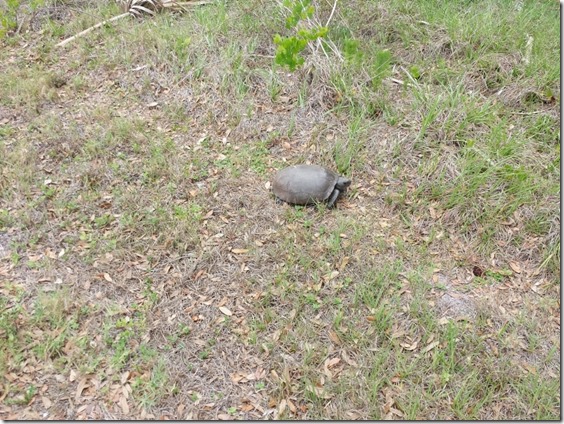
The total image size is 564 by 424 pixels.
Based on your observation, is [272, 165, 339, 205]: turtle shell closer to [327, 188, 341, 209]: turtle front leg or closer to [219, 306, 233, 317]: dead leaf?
[327, 188, 341, 209]: turtle front leg

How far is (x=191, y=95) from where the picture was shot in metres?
4.07

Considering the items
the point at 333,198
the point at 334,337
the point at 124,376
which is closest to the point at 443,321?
the point at 334,337

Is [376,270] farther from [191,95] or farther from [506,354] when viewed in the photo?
[191,95]

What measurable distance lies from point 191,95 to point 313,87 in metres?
1.17

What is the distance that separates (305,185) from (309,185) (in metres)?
0.03

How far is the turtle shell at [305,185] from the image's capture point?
304cm

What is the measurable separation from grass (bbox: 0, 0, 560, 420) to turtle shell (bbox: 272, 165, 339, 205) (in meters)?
0.10

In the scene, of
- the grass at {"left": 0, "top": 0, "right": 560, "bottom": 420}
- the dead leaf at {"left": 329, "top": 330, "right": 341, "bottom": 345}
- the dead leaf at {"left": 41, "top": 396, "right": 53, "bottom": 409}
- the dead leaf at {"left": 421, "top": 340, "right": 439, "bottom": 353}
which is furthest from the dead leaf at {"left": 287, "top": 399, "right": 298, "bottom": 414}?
the dead leaf at {"left": 41, "top": 396, "right": 53, "bottom": 409}

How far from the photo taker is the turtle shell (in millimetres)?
3041

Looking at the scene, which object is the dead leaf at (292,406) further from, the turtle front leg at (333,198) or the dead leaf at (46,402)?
the turtle front leg at (333,198)

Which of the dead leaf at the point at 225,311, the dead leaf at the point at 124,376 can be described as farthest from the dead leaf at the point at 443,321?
the dead leaf at the point at 124,376

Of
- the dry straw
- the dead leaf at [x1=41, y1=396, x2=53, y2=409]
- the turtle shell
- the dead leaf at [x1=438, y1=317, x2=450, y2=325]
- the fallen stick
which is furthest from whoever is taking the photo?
the dry straw

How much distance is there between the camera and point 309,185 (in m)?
3.05

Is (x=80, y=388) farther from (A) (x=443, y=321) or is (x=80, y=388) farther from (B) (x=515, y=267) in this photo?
(B) (x=515, y=267)
